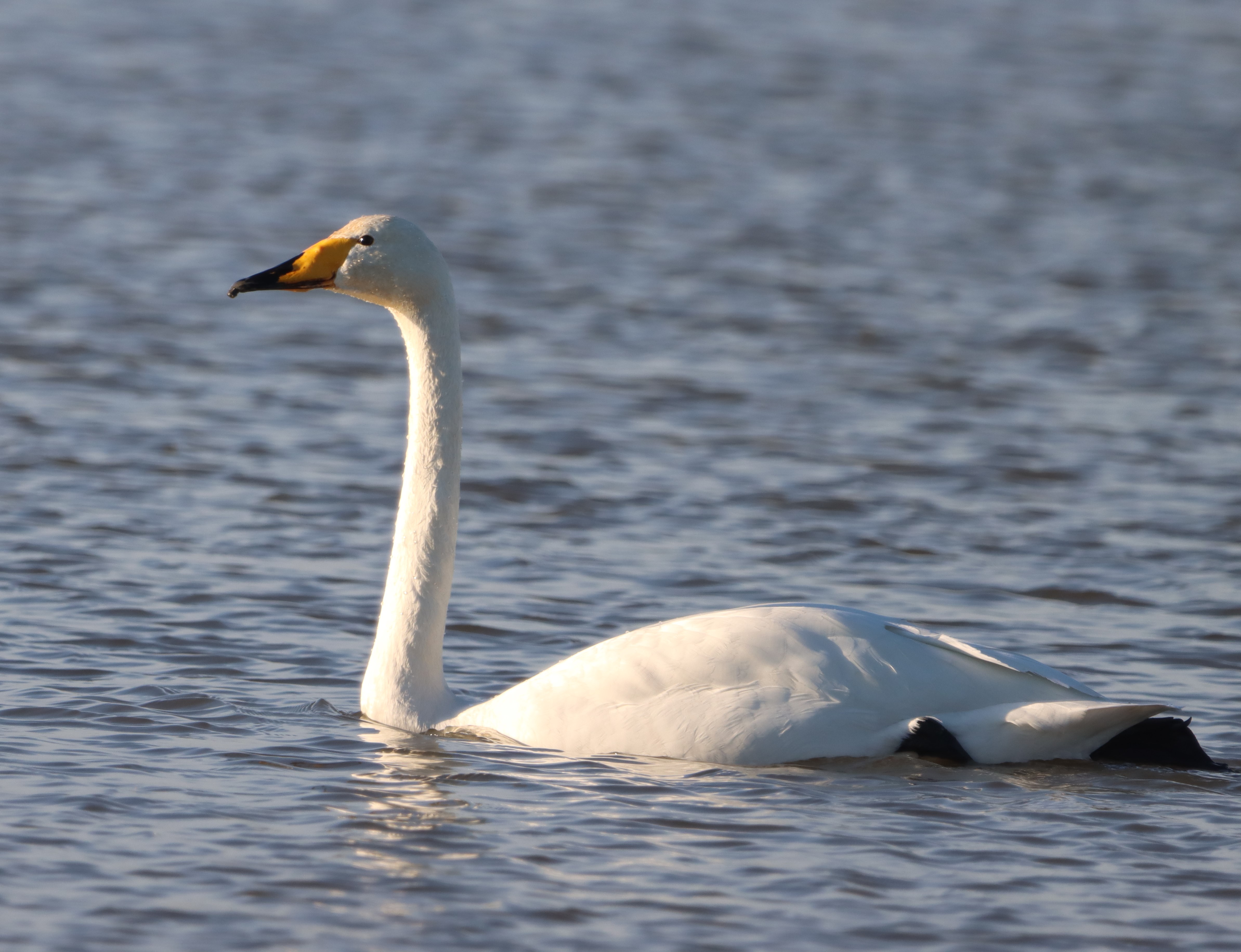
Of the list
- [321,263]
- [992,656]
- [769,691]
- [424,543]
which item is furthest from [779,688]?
[321,263]

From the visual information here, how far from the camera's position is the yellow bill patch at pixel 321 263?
7223 mm

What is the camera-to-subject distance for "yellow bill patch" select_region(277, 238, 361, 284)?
23.7 feet

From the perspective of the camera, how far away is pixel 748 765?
22.2ft

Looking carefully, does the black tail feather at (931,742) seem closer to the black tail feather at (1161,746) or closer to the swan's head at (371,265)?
the black tail feather at (1161,746)

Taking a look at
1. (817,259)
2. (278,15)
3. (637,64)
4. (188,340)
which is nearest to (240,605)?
(188,340)

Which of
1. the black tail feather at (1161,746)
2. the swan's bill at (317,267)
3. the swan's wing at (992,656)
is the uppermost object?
the swan's bill at (317,267)

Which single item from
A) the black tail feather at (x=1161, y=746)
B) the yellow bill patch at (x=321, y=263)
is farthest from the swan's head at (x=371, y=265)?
the black tail feather at (x=1161, y=746)

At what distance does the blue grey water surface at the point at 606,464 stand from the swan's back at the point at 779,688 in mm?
126

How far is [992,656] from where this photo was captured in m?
6.73

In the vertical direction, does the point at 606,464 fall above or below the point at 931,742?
above

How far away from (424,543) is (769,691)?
61.7 inches

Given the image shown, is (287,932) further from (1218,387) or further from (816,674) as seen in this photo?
(1218,387)

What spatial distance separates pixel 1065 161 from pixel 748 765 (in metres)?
16.3

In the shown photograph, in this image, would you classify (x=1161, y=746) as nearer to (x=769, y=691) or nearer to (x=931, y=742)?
(x=931, y=742)
